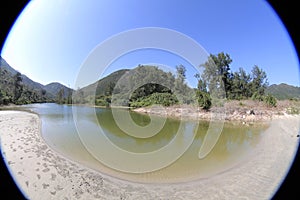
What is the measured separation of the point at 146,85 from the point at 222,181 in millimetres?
25742

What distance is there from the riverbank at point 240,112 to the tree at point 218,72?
4544 millimetres

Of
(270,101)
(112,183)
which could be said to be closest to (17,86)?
(112,183)

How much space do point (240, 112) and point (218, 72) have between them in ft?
29.3

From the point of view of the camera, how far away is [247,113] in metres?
16.1

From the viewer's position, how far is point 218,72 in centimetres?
2389

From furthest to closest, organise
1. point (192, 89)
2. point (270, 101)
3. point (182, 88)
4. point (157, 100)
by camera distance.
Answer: point (157, 100) < point (182, 88) < point (192, 89) < point (270, 101)

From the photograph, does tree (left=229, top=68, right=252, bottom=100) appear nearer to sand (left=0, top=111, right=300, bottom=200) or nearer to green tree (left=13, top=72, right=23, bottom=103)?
sand (left=0, top=111, right=300, bottom=200)

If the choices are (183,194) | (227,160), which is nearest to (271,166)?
(227,160)

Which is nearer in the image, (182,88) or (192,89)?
(192,89)

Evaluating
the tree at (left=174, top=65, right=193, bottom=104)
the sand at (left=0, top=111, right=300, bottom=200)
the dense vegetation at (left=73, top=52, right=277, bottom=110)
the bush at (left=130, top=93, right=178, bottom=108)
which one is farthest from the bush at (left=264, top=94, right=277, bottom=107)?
the sand at (left=0, top=111, right=300, bottom=200)

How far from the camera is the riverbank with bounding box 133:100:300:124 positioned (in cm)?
1567

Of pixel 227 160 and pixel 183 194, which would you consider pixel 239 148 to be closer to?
pixel 227 160

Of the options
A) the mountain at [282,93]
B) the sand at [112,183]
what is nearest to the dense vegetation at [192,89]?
the mountain at [282,93]

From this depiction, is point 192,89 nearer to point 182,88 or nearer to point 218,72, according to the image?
point 182,88
